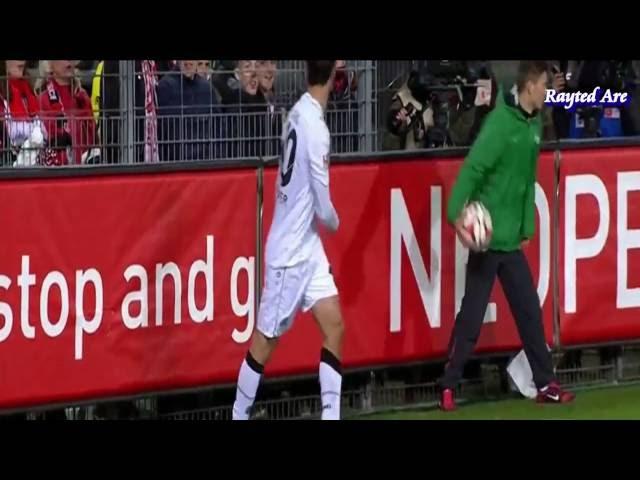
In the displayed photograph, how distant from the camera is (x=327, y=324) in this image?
10789 mm

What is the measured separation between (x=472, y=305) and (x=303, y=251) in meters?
1.76

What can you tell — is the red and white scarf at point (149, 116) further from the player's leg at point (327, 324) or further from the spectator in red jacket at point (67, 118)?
the player's leg at point (327, 324)

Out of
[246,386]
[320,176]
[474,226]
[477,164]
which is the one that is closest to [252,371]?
[246,386]

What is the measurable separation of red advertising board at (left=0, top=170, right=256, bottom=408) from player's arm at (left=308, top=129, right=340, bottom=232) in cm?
111

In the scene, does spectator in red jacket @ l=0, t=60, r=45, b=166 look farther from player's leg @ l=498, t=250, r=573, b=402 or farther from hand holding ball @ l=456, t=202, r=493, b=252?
player's leg @ l=498, t=250, r=573, b=402

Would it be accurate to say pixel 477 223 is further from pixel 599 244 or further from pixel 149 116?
pixel 149 116

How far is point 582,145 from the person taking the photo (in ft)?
43.6

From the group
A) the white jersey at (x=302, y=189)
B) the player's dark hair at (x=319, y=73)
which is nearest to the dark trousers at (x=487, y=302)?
the white jersey at (x=302, y=189)

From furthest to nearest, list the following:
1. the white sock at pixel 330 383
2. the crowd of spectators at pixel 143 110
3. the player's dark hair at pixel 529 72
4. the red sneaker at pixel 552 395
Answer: the red sneaker at pixel 552 395
the player's dark hair at pixel 529 72
the crowd of spectators at pixel 143 110
the white sock at pixel 330 383

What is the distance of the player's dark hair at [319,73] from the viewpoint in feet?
35.1

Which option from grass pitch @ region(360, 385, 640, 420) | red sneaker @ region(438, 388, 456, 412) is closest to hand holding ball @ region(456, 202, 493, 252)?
red sneaker @ region(438, 388, 456, 412)

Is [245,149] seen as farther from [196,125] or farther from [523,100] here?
[523,100]

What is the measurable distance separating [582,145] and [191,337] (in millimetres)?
3351

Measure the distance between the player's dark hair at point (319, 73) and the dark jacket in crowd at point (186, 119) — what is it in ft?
4.98
